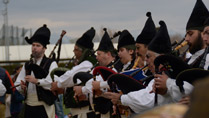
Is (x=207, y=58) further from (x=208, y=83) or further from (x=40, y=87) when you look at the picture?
(x=40, y=87)

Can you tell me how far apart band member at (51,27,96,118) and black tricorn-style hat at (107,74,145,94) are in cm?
210

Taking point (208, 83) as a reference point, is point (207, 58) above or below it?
below

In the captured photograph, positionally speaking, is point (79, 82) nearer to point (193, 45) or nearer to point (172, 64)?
point (193, 45)

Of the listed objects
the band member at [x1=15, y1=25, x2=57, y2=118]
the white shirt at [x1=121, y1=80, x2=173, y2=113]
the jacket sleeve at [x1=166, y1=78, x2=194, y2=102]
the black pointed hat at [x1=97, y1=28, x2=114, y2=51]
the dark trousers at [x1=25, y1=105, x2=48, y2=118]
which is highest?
the black pointed hat at [x1=97, y1=28, x2=114, y2=51]

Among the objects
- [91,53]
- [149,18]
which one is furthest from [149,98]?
[91,53]

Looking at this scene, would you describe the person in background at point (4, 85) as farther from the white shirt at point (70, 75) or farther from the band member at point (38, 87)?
the white shirt at point (70, 75)

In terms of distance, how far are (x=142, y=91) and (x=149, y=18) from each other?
156 cm

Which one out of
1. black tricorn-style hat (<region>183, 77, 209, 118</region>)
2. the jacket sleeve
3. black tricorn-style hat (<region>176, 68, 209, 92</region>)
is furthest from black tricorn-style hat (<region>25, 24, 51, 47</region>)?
black tricorn-style hat (<region>183, 77, 209, 118</region>)

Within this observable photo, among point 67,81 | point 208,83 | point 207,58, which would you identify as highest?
point 208,83

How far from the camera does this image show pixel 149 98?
388 centimetres

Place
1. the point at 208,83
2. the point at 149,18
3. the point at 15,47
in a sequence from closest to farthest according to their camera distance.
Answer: the point at 208,83
the point at 149,18
the point at 15,47

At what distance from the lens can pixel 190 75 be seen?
3.17 metres

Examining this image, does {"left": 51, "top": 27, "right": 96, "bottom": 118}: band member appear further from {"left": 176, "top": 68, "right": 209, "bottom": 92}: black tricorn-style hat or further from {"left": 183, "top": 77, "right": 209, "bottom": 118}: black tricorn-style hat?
{"left": 183, "top": 77, "right": 209, "bottom": 118}: black tricorn-style hat

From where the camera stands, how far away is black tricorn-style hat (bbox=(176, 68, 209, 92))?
122 inches
